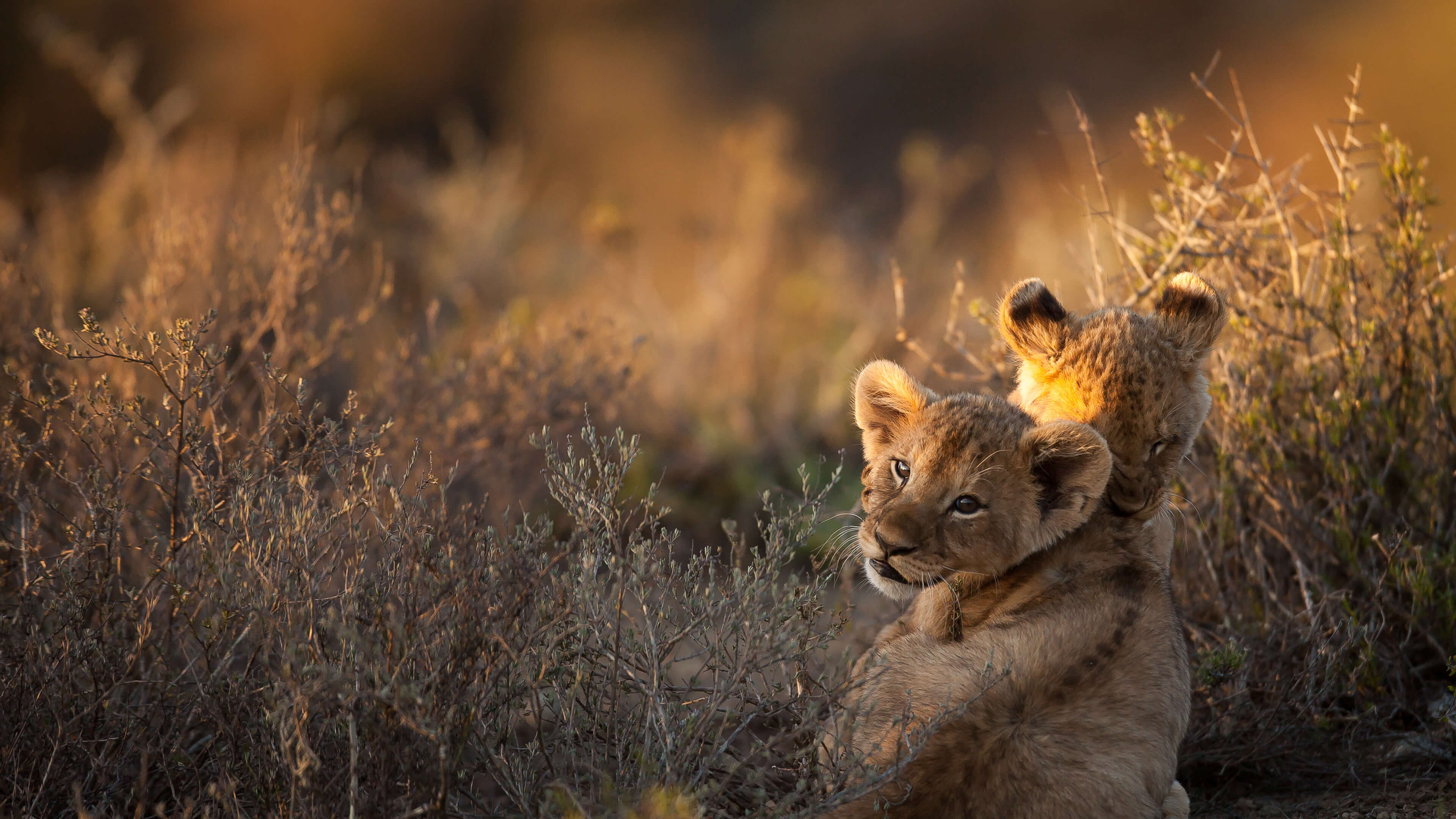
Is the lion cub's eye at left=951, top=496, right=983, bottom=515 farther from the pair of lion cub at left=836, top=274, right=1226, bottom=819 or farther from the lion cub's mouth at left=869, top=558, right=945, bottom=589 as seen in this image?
the lion cub's mouth at left=869, top=558, right=945, bottom=589

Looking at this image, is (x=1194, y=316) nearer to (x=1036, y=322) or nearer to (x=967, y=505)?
(x=1036, y=322)

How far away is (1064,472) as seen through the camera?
360cm

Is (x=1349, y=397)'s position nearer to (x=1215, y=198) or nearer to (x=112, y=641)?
(x=1215, y=198)

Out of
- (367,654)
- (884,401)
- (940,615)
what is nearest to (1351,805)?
(940,615)

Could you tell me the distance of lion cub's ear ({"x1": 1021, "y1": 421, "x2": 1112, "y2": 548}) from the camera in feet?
11.4

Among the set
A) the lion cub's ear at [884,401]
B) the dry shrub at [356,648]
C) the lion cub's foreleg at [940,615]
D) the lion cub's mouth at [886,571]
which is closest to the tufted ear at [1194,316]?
the lion cub's ear at [884,401]

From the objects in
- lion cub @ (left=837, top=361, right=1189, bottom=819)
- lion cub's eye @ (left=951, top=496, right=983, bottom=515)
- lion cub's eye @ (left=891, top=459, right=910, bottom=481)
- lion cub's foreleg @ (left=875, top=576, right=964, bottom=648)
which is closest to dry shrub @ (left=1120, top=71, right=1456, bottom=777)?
lion cub @ (left=837, top=361, right=1189, bottom=819)

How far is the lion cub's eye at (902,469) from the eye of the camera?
3797 mm

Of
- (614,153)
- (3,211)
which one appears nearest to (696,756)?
(3,211)

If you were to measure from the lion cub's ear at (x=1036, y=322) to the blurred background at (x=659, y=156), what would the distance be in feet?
3.52

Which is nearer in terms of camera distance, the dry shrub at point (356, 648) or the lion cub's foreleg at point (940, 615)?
the dry shrub at point (356, 648)

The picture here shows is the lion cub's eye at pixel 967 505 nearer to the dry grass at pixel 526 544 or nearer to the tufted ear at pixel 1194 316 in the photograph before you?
the dry grass at pixel 526 544

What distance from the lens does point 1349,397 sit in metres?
4.74

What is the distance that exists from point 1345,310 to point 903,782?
3.56 m
